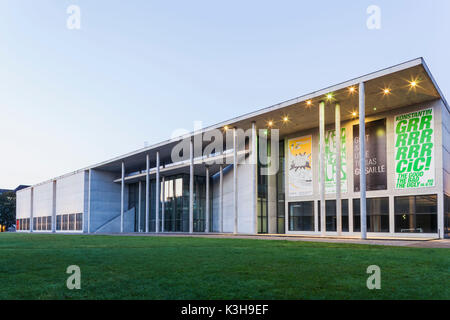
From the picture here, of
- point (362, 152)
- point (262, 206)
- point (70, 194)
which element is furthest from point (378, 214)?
point (70, 194)

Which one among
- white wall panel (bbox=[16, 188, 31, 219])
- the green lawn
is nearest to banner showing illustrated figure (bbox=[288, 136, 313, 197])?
the green lawn

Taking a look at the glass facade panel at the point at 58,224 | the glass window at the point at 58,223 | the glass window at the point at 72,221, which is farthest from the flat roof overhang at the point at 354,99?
the glass window at the point at 58,223

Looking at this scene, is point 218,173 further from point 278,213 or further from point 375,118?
point 375,118

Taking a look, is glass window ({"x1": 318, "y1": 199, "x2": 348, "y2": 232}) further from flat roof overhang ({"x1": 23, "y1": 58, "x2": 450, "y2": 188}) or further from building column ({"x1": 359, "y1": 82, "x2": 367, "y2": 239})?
building column ({"x1": 359, "y1": 82, "x2": 367, "y2": 239})

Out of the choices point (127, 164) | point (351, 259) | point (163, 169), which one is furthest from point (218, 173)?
point (351, 259)

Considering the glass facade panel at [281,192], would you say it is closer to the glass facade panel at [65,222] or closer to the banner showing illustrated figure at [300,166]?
the banner showing illustrated figure at [300,166]

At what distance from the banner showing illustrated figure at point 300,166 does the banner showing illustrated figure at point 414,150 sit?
7962 mm

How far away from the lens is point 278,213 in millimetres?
38000

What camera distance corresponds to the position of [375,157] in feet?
99.3

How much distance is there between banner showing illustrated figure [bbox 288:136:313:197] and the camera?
34938 mm

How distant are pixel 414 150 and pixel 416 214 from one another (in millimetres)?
4546

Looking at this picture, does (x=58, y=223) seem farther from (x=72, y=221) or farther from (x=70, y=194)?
(x=70, y=194)
